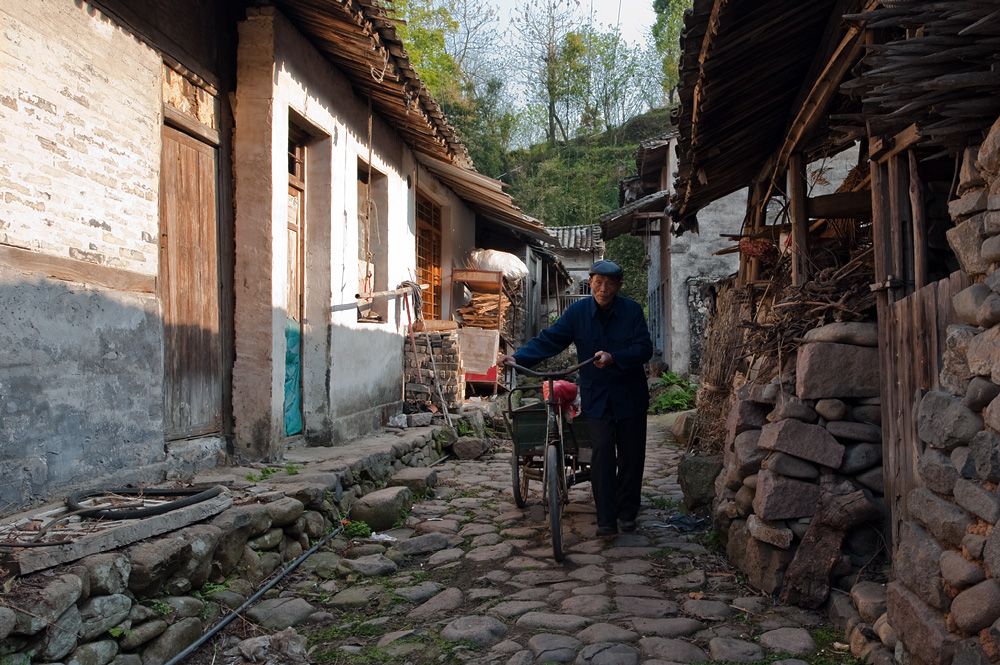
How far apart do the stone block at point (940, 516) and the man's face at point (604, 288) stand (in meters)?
2.66

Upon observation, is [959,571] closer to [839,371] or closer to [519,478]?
[839,371]

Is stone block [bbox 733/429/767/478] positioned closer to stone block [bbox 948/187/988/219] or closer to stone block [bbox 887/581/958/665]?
stone block [bbox 887/581/958/665]

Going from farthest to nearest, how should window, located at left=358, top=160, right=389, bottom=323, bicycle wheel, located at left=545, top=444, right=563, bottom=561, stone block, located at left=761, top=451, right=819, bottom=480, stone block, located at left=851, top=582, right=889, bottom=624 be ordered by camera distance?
window, located at left=358, top=160, right=389, bottom=323, bicycle wheel, located at left=545, top=444, right=563, bottom=561, stone block, located at left=761, top=451, right=819, bottom=480, stone block, located at left=851, top=582, right=889, bottom=624

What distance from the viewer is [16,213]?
3.87 metres

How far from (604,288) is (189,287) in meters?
3.13

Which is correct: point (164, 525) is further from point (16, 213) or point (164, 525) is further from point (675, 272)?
point (675, 272)

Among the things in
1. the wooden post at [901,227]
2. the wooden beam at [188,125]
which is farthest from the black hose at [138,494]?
the wooden post at [901,227]

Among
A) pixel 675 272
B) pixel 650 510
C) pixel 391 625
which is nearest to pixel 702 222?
pixel 675 272

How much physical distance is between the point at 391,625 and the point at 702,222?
15098 millimetres

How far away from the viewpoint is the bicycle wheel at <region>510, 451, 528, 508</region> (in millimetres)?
5996

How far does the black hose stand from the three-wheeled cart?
2.05 m

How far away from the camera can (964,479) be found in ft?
8.54

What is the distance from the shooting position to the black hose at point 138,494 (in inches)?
148

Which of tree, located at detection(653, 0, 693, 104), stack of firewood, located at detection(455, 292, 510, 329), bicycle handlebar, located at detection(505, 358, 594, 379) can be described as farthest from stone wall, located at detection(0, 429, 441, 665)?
tree, located at detection(653, 0, 693, 104)
